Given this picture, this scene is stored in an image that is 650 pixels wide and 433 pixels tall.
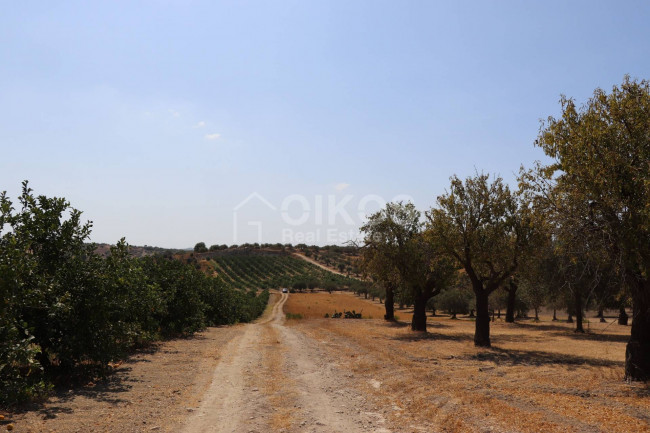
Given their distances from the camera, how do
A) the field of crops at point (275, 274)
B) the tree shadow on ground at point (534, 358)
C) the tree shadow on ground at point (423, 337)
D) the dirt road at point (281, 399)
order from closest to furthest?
the dirt road at point (281, 399) → the tree shadow on ground at point (534, 358) → the tree shadow on ground at point (423, 337) → the field of crops at point (275, 274)

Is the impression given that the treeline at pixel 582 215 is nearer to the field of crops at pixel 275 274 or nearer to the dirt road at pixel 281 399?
the dirt road at pixel 281 399

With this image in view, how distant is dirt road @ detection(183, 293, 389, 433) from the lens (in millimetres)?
8483

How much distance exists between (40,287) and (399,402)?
28.8ft

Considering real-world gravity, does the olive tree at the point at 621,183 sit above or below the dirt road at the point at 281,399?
above

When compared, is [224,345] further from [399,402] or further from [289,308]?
[289,308]

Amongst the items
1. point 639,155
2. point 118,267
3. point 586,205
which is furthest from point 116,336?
Result: point 639,155

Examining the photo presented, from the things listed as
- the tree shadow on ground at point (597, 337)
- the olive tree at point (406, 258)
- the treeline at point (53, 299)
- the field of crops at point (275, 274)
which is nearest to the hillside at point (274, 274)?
the field of crops at point (275, 274)

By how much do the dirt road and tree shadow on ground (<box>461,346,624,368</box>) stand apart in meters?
6.66

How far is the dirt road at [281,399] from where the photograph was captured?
8.48 meters

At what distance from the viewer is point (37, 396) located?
31.9 ft

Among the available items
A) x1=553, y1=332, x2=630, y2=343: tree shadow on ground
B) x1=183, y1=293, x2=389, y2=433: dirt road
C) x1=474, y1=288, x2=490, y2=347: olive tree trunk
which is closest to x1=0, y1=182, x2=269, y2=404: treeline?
x1=183, y1=293, x2=389, y2=433: dirt road

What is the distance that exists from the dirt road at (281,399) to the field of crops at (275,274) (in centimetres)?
8319

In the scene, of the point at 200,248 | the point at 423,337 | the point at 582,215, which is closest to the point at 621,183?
the point at 582,215

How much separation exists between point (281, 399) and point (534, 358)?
12.6 metres
